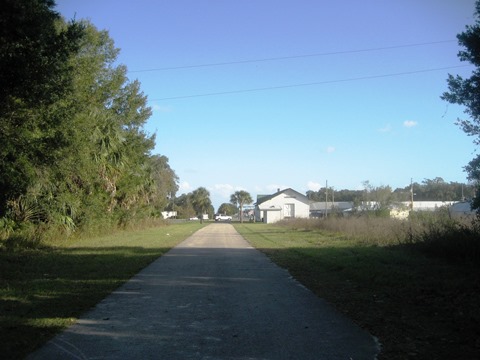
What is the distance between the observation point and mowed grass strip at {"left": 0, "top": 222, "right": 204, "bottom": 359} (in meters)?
6.09

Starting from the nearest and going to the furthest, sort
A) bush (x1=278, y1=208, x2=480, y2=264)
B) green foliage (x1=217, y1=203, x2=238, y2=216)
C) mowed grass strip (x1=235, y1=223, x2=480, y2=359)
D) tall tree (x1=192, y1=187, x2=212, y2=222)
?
mowed grass strip (x1=235, y1=223, x2=480, y2=359) < bush (x1=278, y1=208, x2=480, y2=264) < tall tree (x1=192, y1=187, x2=212, y2=222) < green foliage (x1=217, y1=203, x2=238, y2=216)

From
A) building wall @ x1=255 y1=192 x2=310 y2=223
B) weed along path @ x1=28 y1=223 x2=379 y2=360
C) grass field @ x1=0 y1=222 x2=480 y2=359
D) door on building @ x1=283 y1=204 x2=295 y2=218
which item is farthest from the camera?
door on building @ x1=283 y1=204 x2=295 y2=218

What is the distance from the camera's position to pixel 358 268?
12.1 metres

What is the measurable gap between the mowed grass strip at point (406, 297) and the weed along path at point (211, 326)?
43cm

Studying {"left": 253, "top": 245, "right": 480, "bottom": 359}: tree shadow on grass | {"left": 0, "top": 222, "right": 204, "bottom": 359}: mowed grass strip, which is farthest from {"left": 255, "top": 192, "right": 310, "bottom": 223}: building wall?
{"left": 253, "top": 245, "right": 480, "bottom": 359}: tree shadow on grass

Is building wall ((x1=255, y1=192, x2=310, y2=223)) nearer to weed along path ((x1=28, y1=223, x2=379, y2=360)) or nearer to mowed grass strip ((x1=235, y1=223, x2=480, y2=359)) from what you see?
mowed grass strip ((x1=235, y1=223, x2=480, y2=359))

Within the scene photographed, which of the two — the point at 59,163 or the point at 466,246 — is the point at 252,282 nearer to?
Answer: the point at 466,246

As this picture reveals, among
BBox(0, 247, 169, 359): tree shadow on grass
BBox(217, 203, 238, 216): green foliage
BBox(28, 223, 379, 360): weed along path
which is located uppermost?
BBox(217, 203, 238, 216): green foliage

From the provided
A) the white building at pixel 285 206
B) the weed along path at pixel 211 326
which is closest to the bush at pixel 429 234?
the weed along path at pixel 211 326

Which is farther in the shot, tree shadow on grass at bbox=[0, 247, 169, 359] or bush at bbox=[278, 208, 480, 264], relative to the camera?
bush at bbox=[278, 208, 480, 264]

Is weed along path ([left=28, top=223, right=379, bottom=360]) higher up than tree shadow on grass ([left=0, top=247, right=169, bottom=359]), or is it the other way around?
tree shadow on grass ([left=0, top=247, right=169, bottom=359])

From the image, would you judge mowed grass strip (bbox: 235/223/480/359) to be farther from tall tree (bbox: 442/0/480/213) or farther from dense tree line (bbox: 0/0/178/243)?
dense tree line (bbox: 0/0/178/243)

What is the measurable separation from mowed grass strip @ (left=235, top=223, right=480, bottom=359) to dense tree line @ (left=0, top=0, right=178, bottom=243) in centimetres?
825

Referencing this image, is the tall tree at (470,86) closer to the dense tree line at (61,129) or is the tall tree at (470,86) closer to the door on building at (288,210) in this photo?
the dense tree line at (61,129)
